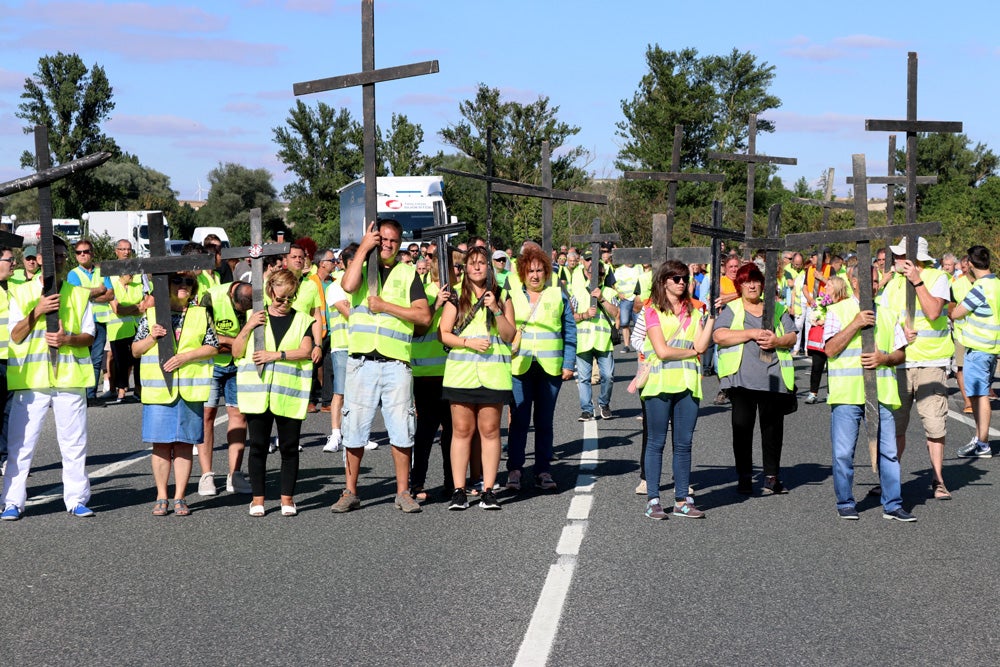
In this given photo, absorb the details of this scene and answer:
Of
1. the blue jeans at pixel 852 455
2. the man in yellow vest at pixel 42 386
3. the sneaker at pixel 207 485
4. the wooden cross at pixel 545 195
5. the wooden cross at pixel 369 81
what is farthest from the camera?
the wooden cross at pixel 545 195

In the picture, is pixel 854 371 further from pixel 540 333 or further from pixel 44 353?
pixel 44 353

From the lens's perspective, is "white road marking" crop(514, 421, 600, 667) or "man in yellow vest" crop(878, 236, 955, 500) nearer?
"white road marking" crop(514, 421, 600, 667)

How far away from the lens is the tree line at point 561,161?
155ft

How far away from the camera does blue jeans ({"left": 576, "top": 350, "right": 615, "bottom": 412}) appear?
14234mm

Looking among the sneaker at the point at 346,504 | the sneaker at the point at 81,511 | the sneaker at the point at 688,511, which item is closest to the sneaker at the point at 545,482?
the sneaker at the point at 688,511

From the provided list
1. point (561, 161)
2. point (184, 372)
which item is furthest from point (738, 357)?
point (561, 161)

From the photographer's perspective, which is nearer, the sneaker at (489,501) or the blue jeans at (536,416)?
the sneaker at (489,501)

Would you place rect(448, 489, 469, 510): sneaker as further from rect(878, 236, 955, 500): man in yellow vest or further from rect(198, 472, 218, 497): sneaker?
rect(878, 236, 955, 500): man in yellow vest

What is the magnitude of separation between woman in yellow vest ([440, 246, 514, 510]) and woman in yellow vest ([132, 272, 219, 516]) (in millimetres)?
1672

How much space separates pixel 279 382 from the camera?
8.98m

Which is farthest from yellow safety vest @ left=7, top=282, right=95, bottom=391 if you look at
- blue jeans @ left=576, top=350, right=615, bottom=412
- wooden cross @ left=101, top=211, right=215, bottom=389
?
blue jeans @ left=576, top=350, right=615, bottom=412

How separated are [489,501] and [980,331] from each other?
5827 mm

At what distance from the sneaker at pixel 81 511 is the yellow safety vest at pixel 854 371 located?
498cm

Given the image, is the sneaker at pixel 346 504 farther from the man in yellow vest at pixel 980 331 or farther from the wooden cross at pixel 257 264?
the man in yellow vest at pixel 980 331
